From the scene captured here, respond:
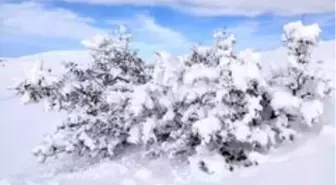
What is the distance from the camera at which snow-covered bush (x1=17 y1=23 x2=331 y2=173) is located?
3.35 m

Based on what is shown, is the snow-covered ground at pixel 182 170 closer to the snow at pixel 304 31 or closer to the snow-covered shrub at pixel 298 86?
the snow-covered shrub at pixel 298 86

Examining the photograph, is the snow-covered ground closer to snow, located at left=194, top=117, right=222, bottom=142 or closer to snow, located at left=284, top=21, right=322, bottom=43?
snow, located at left=194, top=117, right=222, bottom=142

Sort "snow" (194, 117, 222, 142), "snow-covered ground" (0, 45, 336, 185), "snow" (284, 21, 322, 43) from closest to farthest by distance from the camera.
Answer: "snow-covered ground" (0, 45, 336, 185), "snow" (194, 117, 222, 142), "snow" (284, 21, 322, 43)

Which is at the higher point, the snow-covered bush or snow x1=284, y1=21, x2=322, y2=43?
snow x1=284, y1=21, x2=322, y2=43

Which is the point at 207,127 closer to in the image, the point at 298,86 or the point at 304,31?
the point at 298,86

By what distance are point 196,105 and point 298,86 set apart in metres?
0.58

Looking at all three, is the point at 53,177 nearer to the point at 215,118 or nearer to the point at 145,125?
the point at 145,125

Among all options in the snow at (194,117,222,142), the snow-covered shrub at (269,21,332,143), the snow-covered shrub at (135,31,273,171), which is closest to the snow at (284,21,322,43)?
the snow-covered shrub at (269,21,332,143)

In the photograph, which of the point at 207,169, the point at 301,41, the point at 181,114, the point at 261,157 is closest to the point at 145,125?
the point at 181,114

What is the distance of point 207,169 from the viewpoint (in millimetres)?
3391

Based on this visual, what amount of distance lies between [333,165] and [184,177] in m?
0.80

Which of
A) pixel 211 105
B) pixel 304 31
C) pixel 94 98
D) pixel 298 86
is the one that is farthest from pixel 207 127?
pixel 94 98

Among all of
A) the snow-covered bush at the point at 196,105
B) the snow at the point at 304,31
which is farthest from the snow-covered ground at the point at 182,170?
the snow at the point at 304,31

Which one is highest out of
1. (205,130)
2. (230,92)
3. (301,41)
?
(301,41)
